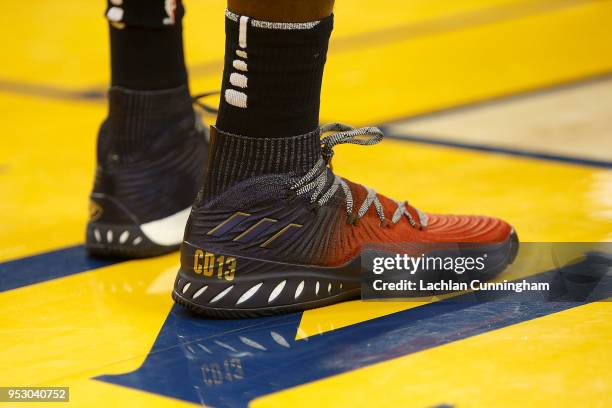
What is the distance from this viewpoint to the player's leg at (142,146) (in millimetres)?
1863

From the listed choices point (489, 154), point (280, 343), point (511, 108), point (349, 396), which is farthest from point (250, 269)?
point (511, 108)

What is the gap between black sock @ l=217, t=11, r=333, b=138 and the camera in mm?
1488

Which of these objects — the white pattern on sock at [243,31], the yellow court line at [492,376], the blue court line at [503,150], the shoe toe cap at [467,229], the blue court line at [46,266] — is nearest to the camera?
the yellow court line at [492,376]

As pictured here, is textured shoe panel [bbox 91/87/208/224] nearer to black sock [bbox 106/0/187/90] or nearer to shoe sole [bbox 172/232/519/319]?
black sock [bbox 106/0/187/90]

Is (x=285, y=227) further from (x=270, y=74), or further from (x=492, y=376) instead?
(x=492, y=376)

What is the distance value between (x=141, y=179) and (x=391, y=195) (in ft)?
1.89

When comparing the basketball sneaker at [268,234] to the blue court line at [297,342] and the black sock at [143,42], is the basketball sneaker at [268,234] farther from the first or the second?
the black sock at [143,42]

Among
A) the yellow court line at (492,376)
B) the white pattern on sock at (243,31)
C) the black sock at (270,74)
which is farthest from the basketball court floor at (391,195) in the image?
the white pattern on sock at (243,31)

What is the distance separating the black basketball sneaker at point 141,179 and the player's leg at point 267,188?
12.6 inches

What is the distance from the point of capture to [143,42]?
190cm

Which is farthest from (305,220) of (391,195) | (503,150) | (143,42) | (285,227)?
(503,150)

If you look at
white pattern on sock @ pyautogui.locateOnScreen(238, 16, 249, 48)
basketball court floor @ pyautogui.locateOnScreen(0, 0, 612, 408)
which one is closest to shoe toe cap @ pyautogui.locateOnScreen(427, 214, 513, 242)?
basketball court floor @ pyautogui.locateOnScreen(0, 0, 612, 408)

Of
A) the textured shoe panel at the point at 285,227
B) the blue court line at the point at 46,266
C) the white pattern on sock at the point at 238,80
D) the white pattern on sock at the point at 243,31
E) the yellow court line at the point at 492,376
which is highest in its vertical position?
the white pattern on sock at the point at 243,31

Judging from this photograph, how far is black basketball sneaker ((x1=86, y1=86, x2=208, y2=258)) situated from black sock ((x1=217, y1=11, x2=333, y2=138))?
372 mm
